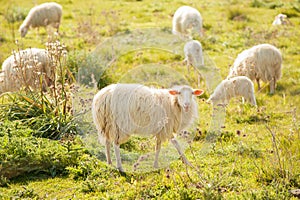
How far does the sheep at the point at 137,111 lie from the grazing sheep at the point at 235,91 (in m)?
2.62

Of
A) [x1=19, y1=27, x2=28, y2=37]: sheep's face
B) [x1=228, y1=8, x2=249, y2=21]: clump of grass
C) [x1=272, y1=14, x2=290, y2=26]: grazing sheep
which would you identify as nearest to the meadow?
A: [x1=19, y1=27, x2=28, y2=37]: sheep's face

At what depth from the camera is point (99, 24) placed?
611 inches

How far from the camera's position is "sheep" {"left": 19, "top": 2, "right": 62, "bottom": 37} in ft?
46.9

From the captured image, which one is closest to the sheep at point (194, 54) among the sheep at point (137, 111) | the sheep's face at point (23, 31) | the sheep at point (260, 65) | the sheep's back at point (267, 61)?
the sheep at point (260, 65)

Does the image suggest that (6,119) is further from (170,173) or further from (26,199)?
(170,173)

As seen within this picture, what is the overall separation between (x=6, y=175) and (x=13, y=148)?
14.8 inches

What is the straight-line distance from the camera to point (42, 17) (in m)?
14.4

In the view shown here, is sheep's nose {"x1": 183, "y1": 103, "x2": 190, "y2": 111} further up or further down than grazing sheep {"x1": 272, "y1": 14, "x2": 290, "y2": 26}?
further down

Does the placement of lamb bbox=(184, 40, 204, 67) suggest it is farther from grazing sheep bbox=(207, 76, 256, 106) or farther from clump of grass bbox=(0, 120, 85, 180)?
clump of grass bbox=(0, 120, 85, 180)

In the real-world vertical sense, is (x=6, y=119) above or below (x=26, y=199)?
above

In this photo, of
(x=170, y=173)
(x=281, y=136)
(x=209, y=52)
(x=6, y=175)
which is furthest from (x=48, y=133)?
(x=209, y=52)

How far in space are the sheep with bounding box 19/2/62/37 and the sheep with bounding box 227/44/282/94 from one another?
6796mm

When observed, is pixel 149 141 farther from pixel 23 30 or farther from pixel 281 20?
pixel 281 20

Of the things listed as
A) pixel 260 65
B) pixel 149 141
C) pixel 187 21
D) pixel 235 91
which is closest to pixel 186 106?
pixel 149 141
